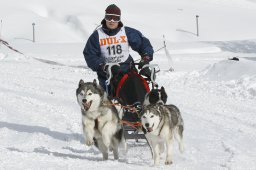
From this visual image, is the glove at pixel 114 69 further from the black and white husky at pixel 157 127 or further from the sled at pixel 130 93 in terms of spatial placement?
the black and white husky at pixel 157 127

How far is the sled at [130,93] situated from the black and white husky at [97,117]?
1.55 feet

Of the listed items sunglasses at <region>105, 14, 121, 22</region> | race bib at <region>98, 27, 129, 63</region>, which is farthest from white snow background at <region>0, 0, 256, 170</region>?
sunglasses at <region>105, 14, 121, 22</region>

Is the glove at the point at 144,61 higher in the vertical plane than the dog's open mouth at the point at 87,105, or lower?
higher

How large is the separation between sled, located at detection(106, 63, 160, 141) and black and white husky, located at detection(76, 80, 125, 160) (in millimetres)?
471

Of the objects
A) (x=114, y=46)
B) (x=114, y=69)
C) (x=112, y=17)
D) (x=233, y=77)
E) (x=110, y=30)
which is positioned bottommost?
(x=233, y=77)

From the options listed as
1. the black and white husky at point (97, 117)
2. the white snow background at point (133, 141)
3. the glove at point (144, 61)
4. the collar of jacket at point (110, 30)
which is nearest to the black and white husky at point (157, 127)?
the white snow background at point (133, 141)

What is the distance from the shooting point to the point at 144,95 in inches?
263

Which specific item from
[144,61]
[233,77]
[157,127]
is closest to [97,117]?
[157,127]

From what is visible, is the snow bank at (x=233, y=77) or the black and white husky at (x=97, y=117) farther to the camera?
the snow bank at (x=233, y=77)

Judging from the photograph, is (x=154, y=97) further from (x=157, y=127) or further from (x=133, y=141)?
(x=133, y=141)

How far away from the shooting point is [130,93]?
669cm

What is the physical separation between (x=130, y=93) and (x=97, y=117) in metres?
0.81

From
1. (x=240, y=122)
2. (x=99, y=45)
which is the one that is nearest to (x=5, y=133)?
(x=99, y=45)

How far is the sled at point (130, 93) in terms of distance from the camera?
21.7 ft
